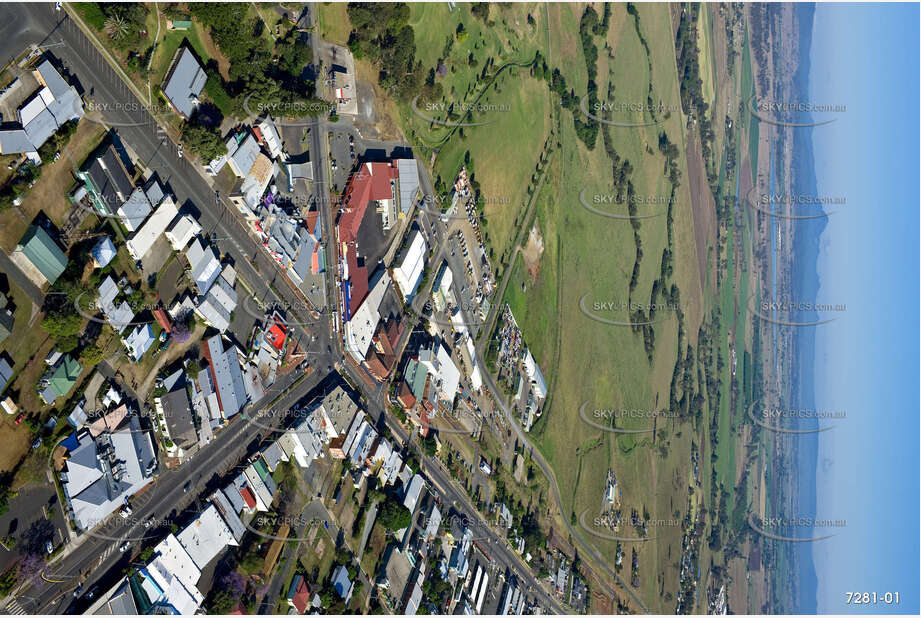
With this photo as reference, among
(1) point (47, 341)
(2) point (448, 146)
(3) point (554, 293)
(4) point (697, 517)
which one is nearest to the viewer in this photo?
(1) point (47, 341)

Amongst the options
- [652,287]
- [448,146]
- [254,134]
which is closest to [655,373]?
[652,287]

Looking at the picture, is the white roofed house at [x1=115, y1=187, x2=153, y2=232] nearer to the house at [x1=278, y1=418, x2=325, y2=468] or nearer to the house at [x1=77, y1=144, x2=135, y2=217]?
the house at [x1=77, y1=144, x2=135, y2=217]

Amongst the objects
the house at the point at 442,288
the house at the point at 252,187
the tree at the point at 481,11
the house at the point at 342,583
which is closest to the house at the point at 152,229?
the house at the point at 252,187

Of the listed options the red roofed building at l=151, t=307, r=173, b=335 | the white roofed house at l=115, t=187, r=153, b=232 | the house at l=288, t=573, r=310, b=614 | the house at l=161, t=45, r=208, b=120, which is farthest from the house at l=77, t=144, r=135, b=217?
the house at l=288, t=573, r=310, b=614

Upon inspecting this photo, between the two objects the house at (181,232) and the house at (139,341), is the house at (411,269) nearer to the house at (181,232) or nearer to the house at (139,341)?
the house at (181,232)

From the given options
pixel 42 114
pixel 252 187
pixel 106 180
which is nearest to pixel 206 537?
pixel 106 180

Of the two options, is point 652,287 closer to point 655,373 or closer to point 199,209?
point 655,373
